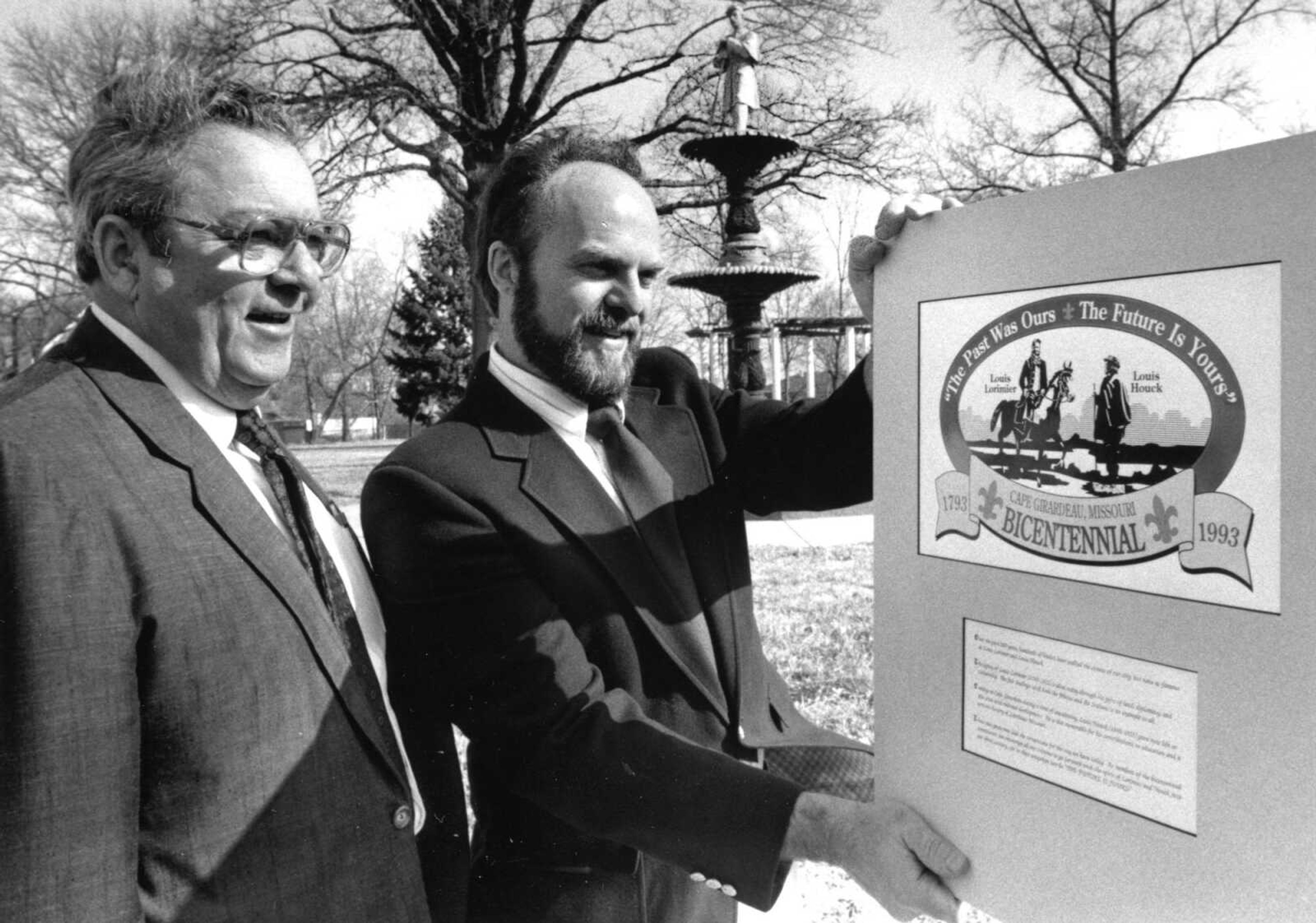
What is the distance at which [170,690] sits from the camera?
125 cm

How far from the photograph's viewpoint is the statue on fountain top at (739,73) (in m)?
6.95

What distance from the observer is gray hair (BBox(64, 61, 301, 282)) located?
149cm

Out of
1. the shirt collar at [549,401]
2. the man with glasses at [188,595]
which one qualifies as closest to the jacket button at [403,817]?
the man with glasses at [188,595]

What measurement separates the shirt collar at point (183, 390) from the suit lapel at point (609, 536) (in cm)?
47

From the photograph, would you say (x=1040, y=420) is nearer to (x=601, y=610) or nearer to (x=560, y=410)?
(x=601, y=610)

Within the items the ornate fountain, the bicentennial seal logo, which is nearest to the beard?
the bicentennial seal logo

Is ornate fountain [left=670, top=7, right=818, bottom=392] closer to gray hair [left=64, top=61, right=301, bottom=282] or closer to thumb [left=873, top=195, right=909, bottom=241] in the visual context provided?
gray hair [left=64, top=61, right=301, bottom=282]

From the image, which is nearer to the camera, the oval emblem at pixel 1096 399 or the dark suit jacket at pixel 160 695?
the oval emblem at pixel 1096 399

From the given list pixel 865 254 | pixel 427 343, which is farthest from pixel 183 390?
pixel 427 343

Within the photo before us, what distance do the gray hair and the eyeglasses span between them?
0.06 metres

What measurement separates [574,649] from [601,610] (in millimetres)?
90

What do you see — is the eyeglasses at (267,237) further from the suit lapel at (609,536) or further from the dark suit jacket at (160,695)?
the suit lapel at (609,536)

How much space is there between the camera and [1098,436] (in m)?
1.07

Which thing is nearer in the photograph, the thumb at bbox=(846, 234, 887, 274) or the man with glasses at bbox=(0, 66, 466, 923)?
the man with glasses at bbox=(0, 66, 466, 923)
